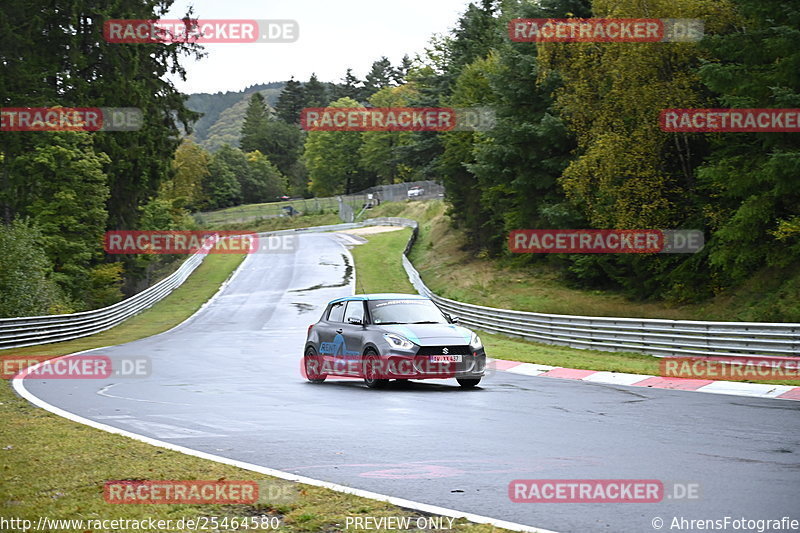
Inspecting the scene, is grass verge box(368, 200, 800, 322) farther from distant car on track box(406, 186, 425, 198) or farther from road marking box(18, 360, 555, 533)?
distant car on track box(406, 186, 425, 198)

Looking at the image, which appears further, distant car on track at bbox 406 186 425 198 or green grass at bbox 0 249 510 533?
distant car on track at bbox 406 186 425 198

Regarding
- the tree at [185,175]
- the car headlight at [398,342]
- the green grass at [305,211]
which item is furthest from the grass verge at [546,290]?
the green grass at [305,211]

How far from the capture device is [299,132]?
190250 mm

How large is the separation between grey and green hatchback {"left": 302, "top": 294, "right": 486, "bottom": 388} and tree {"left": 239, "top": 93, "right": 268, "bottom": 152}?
174 meters

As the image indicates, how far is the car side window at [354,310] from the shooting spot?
1675cm

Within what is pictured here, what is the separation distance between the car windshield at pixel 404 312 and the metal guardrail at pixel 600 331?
704 cm

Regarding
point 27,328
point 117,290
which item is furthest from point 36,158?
point 27,328

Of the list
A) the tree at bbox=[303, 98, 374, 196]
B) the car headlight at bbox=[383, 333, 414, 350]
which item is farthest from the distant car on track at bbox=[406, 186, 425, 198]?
the car headlight at bbox=[383, 333, 414, 350]

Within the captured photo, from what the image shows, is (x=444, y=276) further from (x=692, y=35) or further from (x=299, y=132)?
(x=299, y=132)

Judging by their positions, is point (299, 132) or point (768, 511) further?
point (299, 132)

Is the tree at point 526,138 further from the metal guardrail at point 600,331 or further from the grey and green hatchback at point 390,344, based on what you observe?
the grey and green hatchback at point 390,344

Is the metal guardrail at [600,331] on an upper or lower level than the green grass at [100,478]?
lower

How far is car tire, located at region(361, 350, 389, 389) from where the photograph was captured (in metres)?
15.7

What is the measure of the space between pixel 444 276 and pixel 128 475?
4617cm
